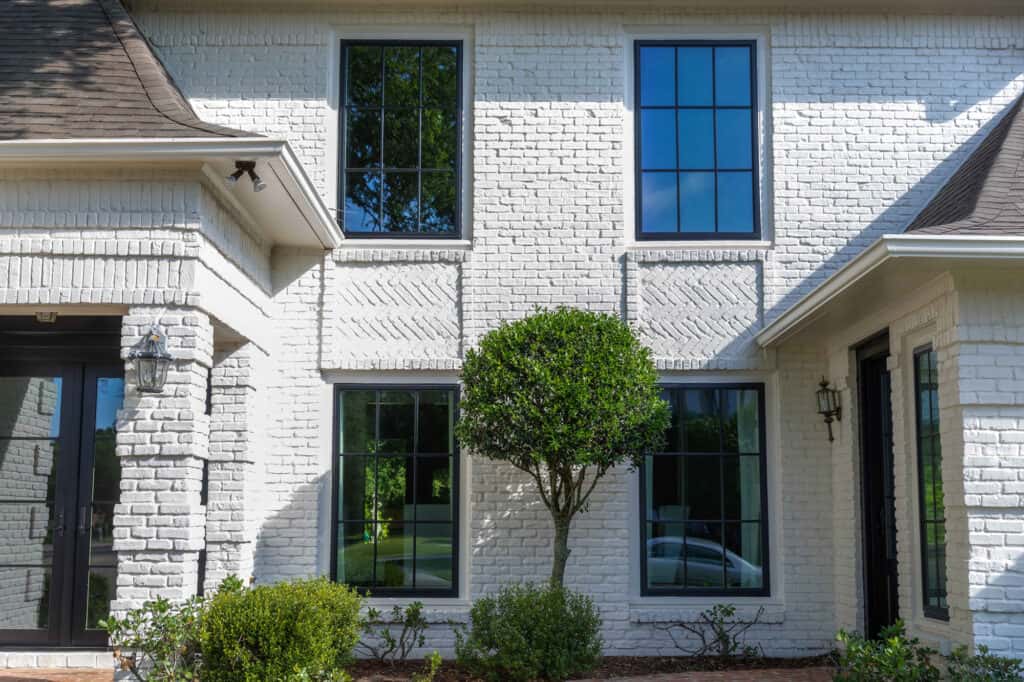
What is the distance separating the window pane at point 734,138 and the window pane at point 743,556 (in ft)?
10.7

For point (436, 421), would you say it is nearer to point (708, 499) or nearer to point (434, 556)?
point (434, 556)

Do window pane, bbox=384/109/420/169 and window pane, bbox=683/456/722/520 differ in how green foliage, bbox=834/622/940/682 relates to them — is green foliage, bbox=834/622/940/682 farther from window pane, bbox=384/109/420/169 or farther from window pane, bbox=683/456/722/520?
window pane, bbox=384/109/420/169

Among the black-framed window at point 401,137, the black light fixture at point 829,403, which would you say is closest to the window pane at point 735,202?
the black light fixture at point 829,403

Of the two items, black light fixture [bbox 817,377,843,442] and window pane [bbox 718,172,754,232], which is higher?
window pane [bbox 718,172,754,232]

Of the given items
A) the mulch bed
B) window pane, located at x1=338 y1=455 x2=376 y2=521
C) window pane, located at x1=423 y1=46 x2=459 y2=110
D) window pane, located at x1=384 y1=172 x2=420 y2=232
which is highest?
window pane, located at x1=423 y1=46 x2=459 y2=110

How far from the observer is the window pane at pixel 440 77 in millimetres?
10422

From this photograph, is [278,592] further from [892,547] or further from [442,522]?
[892,547]

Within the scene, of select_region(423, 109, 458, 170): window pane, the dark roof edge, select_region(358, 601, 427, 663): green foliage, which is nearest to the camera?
the dark roof edge

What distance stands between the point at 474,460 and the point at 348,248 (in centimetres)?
220

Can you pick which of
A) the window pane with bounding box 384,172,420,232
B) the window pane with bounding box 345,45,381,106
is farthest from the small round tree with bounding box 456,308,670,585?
the window pane with bounding box 345,45,381,106

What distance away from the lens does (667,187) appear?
33.9 feet

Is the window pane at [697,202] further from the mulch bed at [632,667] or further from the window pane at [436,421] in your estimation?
the mulch bed at [632,667]

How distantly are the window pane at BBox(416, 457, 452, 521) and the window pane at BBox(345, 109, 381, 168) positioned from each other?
278 cm

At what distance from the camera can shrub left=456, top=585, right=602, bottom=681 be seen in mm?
8023
